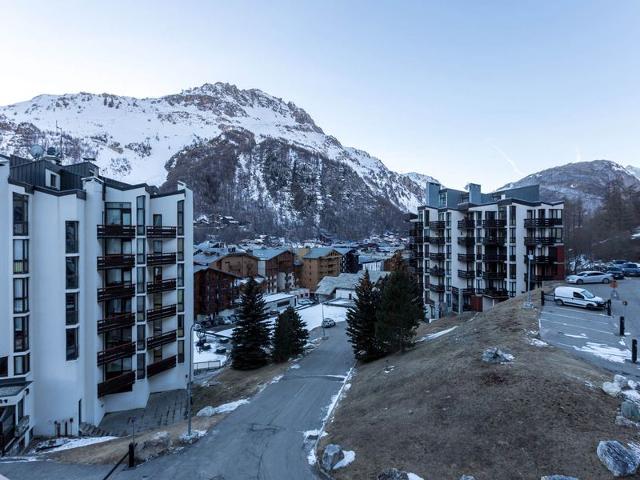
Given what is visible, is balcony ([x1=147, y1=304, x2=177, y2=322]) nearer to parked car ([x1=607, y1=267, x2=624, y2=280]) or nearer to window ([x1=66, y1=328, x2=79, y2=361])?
window ([x1=66, y1=328, x2=79, y2=361])

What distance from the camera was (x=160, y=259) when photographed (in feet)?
111

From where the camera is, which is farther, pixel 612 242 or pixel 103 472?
pixel 612 242

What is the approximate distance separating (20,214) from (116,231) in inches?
242

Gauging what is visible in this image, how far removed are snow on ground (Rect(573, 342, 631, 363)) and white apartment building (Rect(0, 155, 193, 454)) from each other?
30.9m

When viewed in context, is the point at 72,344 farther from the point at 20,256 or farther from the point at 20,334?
the point at 20,256

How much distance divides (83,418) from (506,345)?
27.6m

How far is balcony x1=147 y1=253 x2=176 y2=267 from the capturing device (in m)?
33.2

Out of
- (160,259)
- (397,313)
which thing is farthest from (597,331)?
(160,259)

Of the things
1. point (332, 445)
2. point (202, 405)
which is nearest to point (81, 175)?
point (202, 405)

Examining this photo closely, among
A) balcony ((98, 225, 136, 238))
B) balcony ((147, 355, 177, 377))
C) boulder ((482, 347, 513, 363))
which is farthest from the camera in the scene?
balcony ((147, 355, 177, 377))

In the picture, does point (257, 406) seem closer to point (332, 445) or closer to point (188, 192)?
point (332, 445)

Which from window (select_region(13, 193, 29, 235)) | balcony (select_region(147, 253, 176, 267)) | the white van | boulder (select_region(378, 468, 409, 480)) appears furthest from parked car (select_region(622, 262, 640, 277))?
window (select_region(13, 193, 29, 235))

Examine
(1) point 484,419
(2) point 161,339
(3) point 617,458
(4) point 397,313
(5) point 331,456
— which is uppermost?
(4) point 397,313

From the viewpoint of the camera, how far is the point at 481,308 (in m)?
52.6
